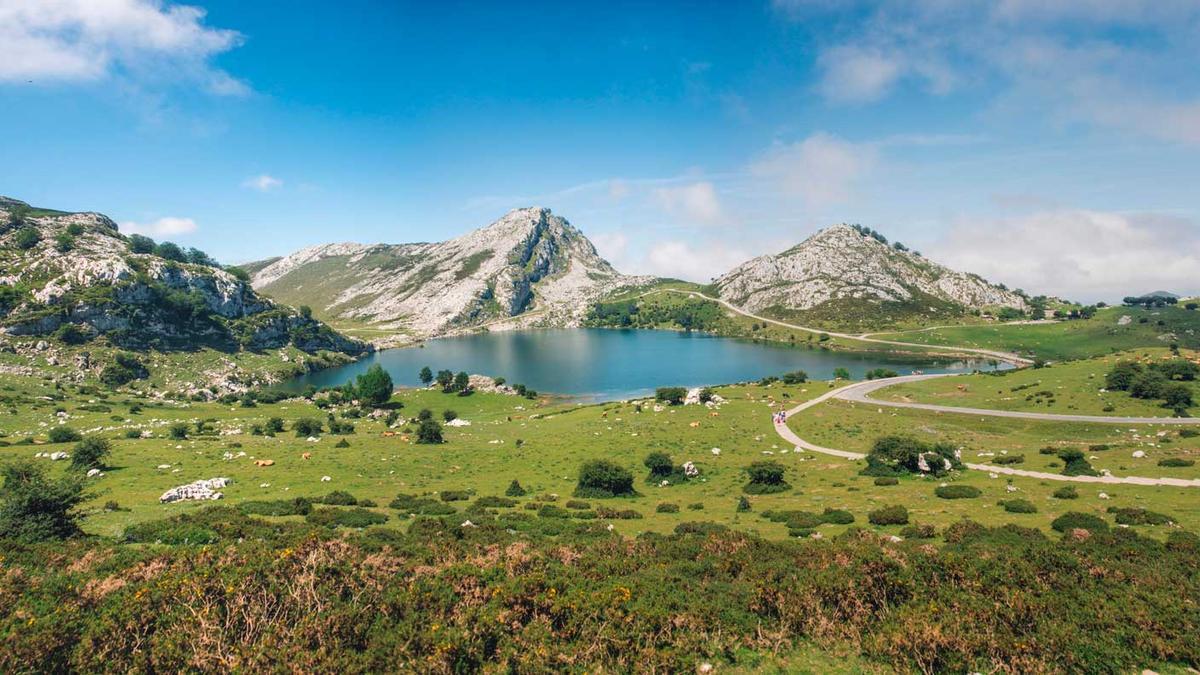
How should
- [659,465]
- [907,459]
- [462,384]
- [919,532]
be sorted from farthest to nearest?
[462,384] < [659,465] < [907,459] < [919,532]

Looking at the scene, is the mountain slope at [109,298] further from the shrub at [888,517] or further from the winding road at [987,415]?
the shrub at [888,517]

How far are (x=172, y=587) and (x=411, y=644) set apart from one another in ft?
24.1

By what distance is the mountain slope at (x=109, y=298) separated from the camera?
435ft

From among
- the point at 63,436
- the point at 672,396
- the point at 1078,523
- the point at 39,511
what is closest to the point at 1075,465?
the point at 1078,523

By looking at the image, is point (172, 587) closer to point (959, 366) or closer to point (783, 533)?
point (783, 533)

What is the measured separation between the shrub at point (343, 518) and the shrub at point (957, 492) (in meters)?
41.9

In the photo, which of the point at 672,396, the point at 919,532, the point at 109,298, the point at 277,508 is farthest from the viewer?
the point at 109,298

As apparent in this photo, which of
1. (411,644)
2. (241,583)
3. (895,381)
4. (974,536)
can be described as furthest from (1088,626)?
(895,381)

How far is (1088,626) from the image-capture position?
1408 cm

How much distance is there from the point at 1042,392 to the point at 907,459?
184ft

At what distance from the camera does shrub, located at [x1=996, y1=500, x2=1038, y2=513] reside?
107 ft

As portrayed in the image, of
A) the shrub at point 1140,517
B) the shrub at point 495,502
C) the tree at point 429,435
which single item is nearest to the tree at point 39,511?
the shrub at point 495,502

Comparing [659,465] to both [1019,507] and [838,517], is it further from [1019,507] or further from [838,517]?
[1019,507]

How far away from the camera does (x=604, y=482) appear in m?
44.3
